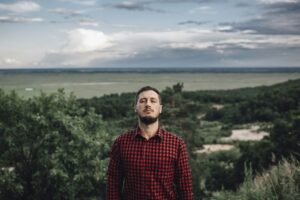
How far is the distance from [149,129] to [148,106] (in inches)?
8.0

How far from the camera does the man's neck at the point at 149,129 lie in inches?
147

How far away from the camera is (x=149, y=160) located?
146 inches

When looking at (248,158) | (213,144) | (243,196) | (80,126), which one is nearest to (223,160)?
(213,144)

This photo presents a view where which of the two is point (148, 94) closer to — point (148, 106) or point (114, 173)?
point (148, 106)

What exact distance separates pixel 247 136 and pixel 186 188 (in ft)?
170

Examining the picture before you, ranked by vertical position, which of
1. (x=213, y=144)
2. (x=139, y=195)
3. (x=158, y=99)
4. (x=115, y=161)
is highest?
(x=158, y=99)

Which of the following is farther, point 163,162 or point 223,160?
point 223,160

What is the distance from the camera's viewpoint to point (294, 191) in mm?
6223

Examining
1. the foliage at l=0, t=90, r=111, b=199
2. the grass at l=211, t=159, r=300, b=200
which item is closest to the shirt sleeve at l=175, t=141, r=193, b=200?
the grass at l=211, t=159, r=300, b=200

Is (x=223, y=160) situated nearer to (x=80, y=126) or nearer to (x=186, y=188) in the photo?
(x=80, y=126)

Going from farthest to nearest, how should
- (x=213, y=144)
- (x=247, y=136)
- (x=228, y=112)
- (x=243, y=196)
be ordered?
(x=228, y=112) < (x=247, y=136) < (x=213, y=144) < (x=243, y=196)

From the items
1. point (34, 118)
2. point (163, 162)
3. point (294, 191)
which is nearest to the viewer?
point (163, 162)

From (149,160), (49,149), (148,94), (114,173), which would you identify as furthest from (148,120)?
(49,149)

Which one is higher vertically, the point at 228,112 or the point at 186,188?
the point at 186,188
